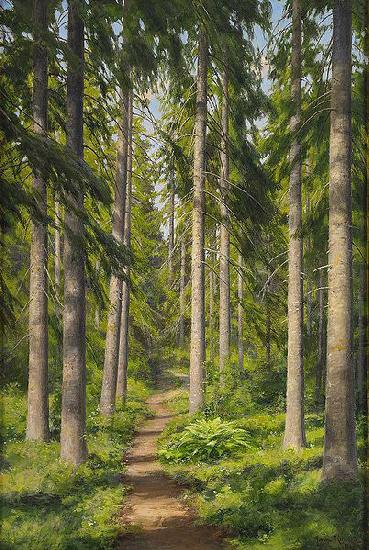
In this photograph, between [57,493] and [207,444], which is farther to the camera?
[207,444]

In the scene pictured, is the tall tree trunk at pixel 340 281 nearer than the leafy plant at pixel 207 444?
Yes

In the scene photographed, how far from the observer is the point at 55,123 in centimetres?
1351

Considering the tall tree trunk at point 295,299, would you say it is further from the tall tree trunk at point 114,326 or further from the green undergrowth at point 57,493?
the tall tree trunk at point 114,326

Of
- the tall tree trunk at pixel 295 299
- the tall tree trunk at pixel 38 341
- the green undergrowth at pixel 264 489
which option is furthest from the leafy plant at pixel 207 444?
the tall tree trunk at pixel 38 341

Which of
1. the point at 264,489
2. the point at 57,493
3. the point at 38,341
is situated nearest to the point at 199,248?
the point at 38,341

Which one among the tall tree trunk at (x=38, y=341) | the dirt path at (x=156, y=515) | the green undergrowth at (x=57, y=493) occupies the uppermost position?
the tall tree trunk at (x=38, y=341)

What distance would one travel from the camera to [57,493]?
8.89 m

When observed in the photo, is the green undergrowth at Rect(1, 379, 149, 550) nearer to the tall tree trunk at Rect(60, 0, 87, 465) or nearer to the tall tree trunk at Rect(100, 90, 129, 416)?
the tall tree trunk at Rect(60, 0, 87, 465)

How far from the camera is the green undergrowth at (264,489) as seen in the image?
669 cm

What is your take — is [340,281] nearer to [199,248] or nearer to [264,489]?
[264,489]

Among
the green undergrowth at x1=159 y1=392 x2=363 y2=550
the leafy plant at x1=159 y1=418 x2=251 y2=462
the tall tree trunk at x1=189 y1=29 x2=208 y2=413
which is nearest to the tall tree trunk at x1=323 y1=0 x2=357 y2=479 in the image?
the green undergrowth at x1=159 y1=392 x2=363 y2=550

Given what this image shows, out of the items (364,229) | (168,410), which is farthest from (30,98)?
(168,410)

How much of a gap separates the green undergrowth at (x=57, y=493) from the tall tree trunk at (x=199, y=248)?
2.78m

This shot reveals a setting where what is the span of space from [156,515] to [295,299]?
18.4 ft
